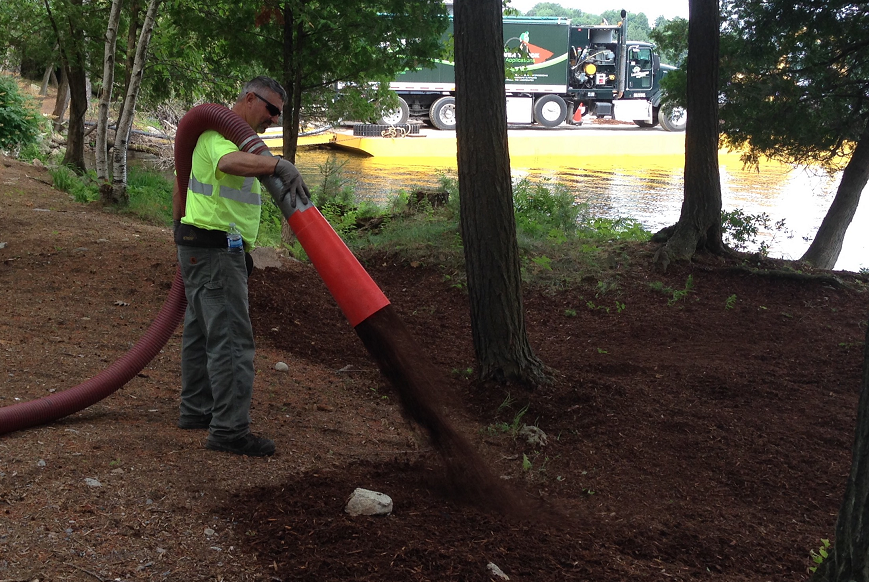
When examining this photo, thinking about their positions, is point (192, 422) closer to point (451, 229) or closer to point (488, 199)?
point (488, 199)

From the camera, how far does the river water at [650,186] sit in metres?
15.4

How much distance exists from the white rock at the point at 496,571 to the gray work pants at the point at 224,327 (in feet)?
4.82

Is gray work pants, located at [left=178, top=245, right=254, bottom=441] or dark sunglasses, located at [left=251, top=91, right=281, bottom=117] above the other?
dark sunglasses, located at [left=251, top=91, right=281, bottom=117]

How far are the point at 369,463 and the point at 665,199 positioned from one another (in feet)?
54.2

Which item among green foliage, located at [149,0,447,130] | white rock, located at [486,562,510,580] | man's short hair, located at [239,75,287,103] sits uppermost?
green foliage, located at [149,0,447,130]

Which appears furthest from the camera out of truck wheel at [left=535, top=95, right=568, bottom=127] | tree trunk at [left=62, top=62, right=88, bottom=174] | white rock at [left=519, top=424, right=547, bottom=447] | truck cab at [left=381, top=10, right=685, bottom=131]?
truck wheel at [left=535, top=95, right=568, bottom=127]

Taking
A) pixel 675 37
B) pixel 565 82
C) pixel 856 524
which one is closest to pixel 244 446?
pixel 856 524

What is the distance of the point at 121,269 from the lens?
23.9 feet

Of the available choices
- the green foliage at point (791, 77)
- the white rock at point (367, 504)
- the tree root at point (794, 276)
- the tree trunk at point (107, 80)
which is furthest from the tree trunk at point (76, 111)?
the white rock at point (367, 504)

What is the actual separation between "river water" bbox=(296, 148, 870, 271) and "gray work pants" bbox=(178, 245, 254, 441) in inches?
373

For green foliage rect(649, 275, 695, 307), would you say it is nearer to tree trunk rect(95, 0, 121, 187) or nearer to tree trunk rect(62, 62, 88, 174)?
tree trunk rect(95, 0, 121, 187)

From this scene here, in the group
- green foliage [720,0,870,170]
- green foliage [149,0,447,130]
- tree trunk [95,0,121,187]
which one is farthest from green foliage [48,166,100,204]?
green foliage [720,0,870,170]

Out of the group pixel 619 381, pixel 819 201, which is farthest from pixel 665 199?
pixel 619 381

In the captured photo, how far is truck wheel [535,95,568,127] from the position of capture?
33.2 metres
